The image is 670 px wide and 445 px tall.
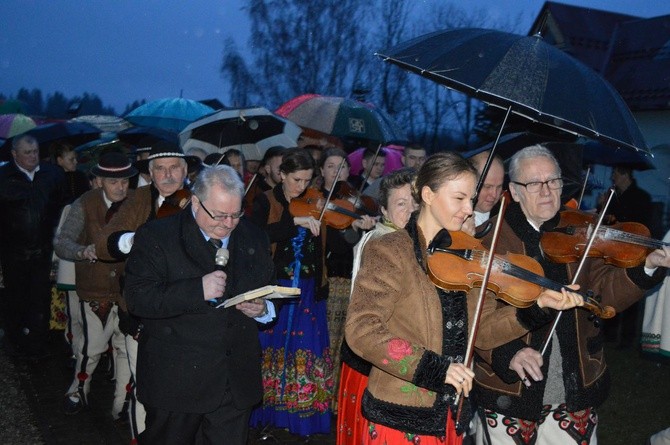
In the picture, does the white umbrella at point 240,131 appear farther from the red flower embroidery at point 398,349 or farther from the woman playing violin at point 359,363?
the red flower embroidery at point 398,349

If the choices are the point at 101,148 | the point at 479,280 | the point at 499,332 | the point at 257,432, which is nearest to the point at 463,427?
the point at 499,332

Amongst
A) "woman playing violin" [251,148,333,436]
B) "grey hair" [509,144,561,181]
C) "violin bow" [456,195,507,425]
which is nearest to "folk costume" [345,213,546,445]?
"violin bow" [456,195,507,425]

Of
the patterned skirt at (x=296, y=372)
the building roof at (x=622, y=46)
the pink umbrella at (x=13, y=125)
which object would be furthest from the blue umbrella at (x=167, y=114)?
the building roof at (x=622, y=46)

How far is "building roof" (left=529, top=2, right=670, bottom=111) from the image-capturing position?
17.0 metres

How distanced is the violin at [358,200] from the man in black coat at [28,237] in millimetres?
3702

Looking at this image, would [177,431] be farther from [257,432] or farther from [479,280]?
[257,432]

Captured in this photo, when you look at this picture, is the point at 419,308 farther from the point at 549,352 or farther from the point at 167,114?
the point at 167,114

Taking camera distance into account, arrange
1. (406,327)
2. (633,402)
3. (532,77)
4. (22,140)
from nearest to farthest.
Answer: (406,327)
(532,77)
(633,402)
(22,140)

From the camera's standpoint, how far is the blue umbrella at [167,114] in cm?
969

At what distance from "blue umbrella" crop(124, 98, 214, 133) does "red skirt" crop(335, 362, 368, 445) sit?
6.12m

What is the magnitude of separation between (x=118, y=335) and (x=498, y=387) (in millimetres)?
3323

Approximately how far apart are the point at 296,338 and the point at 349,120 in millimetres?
2697

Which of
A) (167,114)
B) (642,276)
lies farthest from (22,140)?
(642,276)

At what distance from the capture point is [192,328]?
3.76 meters
